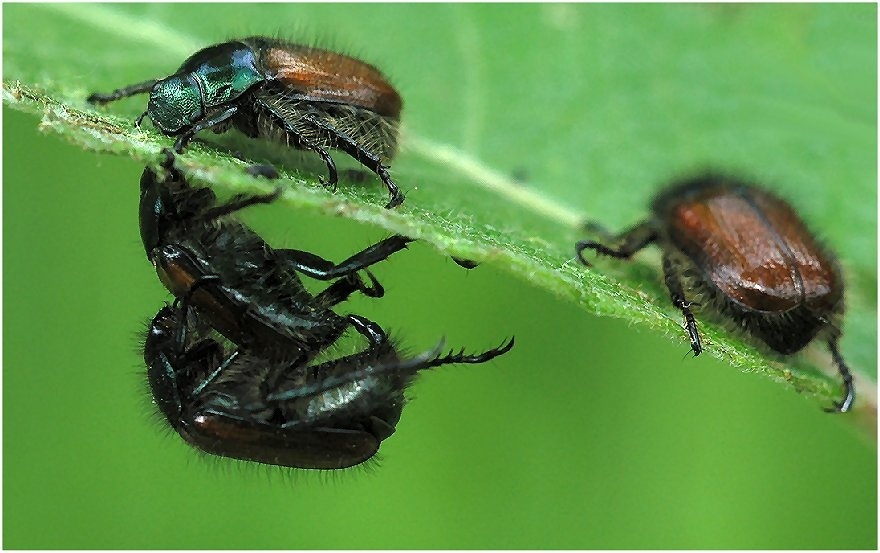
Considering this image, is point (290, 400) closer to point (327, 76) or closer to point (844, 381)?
point (327, 76)

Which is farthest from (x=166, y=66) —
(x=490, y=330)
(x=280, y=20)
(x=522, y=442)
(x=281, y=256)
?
(x=522, y=442)

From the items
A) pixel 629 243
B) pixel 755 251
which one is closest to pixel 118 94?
pixel 629 243

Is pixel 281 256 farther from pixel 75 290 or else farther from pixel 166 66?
pixel 75 290

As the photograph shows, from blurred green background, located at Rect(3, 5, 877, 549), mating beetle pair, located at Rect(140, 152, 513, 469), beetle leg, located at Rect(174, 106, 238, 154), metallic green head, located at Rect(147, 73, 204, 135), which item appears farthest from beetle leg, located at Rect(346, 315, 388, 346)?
blurred green background, located at Rect(3, 5, 877, 549)

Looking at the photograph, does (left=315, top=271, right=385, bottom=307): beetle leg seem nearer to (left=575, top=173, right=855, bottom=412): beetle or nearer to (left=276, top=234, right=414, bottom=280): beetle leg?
(left=276, top=234, right=414, bottom=280): beetle leg

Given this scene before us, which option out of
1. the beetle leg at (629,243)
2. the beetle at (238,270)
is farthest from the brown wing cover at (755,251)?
the beetle at (238,270)

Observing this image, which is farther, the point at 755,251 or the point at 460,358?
the point at 755,251
